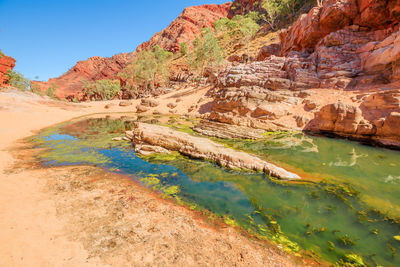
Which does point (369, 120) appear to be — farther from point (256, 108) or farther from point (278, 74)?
point (278, 74)

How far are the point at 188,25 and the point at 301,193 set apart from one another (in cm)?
13144

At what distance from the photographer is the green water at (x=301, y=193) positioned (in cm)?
396

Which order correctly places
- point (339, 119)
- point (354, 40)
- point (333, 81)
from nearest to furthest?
point (339, 119)
point (333, 81)
point (354, 40)

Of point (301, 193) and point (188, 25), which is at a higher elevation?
point (188, 25)

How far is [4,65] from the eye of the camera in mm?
55062

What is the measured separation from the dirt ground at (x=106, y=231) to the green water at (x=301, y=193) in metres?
0.78

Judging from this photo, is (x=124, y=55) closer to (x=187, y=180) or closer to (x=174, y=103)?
(x=174, y=103)

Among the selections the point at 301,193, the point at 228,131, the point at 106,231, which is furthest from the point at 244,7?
the point at 106,231

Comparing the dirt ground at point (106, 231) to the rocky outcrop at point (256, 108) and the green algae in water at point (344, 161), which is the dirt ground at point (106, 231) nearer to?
the green algae in water at point (344, 161)

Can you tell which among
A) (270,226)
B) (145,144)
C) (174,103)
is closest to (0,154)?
(145,144)

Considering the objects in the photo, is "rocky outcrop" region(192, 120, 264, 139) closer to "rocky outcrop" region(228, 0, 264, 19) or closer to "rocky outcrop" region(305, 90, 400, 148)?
"rocky outcrop" region(305, 90, 400, 148)

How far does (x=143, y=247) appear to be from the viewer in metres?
3.39

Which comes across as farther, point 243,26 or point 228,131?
point 243,26

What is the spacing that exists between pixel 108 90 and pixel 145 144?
70275 mm
